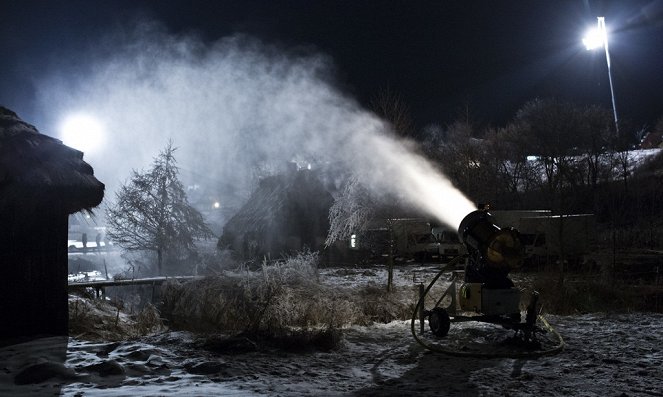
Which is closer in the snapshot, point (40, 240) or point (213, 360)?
point (213, 360)

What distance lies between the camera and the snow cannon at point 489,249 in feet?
29.1

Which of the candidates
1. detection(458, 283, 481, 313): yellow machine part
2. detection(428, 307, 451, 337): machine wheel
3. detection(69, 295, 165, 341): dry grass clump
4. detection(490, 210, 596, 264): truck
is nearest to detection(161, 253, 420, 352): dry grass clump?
detection(69, 295, 165, 341): dry grass clump

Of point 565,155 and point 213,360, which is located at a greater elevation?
point 565,155

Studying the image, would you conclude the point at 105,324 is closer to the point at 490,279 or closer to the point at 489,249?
the point at 490,279

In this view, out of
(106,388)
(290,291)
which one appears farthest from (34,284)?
(290,291)

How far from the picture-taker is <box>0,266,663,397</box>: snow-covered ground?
6.51 m

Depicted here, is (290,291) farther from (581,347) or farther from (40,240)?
(581,347)

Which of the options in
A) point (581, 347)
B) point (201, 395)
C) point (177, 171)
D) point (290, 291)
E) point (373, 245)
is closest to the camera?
point (201, 395)

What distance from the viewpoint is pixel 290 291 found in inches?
489

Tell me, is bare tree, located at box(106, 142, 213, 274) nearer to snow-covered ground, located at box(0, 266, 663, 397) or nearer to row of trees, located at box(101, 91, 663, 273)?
row of trees, located at box(101, 91, 663, 273)

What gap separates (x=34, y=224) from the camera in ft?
29.4

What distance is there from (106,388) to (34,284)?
3416 mm

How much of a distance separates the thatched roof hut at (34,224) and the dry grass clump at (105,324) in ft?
4.88

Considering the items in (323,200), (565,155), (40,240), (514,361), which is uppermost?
(565,155)
